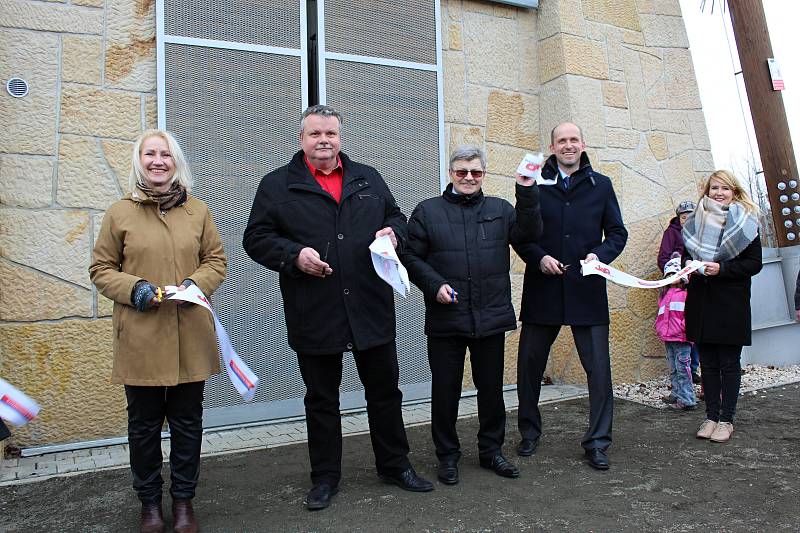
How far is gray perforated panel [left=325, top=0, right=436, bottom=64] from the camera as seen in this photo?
18.1 ft

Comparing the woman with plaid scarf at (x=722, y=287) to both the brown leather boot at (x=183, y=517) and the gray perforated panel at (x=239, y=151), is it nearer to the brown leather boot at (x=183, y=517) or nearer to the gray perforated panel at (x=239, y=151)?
the gray perforated panel at (x=239, y=151)

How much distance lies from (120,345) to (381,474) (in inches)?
57.8

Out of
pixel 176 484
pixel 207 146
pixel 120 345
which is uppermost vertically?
pixel 207 146

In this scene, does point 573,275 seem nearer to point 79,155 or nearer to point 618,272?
point 618,272

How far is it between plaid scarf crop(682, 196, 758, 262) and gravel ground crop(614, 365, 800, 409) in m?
1.47

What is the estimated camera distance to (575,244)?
4.11m

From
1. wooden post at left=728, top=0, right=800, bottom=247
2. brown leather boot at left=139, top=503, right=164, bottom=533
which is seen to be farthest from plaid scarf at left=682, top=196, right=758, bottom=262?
brown leather boot at left=139, top=503, right=164, bottom=533

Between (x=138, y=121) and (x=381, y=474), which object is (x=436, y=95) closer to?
(x=138, y=121)

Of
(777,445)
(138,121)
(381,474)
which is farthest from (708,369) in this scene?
(138,121)

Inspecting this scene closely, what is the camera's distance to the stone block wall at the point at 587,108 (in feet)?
20.1

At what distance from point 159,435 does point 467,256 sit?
1.74 meters

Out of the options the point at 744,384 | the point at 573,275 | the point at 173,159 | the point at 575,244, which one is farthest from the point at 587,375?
the point at 744,384

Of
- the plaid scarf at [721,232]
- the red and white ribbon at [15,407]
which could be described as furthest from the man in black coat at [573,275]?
the red and white ribbon at [15,407]

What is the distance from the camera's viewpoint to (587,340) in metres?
4.13
